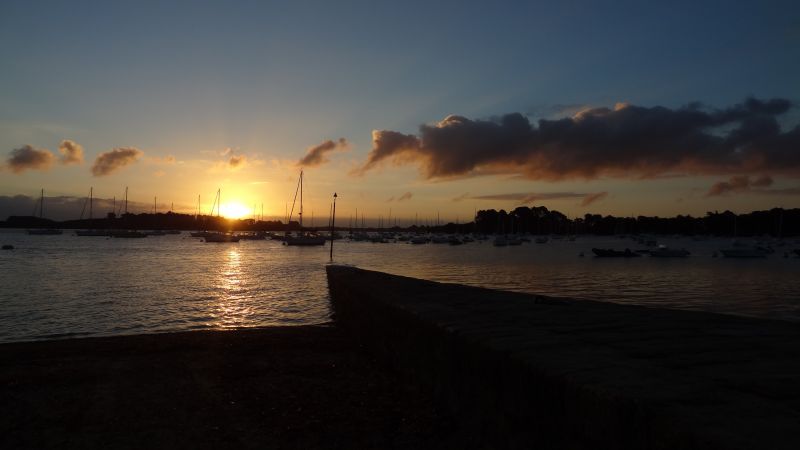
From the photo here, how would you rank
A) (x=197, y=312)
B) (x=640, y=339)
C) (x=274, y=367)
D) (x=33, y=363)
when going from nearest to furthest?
(x=640, y=339) → (x=274, y=367) → (x=33, y=363) → (x=197, y=312)

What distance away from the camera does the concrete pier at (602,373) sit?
3.26m

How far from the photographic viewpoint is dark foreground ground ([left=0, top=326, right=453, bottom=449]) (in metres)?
6.14

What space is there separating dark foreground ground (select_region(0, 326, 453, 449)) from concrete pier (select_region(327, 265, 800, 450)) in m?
0.73

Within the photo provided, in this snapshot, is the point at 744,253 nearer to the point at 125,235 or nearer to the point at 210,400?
the point at 210,400

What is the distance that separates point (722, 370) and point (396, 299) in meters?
6.89

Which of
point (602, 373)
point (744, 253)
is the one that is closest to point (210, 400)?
point (602, 373)

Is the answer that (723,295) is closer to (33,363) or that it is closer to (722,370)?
(722,370)

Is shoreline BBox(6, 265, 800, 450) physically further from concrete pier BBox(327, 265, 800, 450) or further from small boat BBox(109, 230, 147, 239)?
small boat BBox(109, 230, 147, 239)

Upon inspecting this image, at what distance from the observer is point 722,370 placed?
15.0 ft

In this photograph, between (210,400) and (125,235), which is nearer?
(210,400)

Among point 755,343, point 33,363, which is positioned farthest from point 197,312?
point 755,343

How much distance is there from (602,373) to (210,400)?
572 cm

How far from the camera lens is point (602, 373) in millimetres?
4262

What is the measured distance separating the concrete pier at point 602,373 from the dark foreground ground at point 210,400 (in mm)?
731
